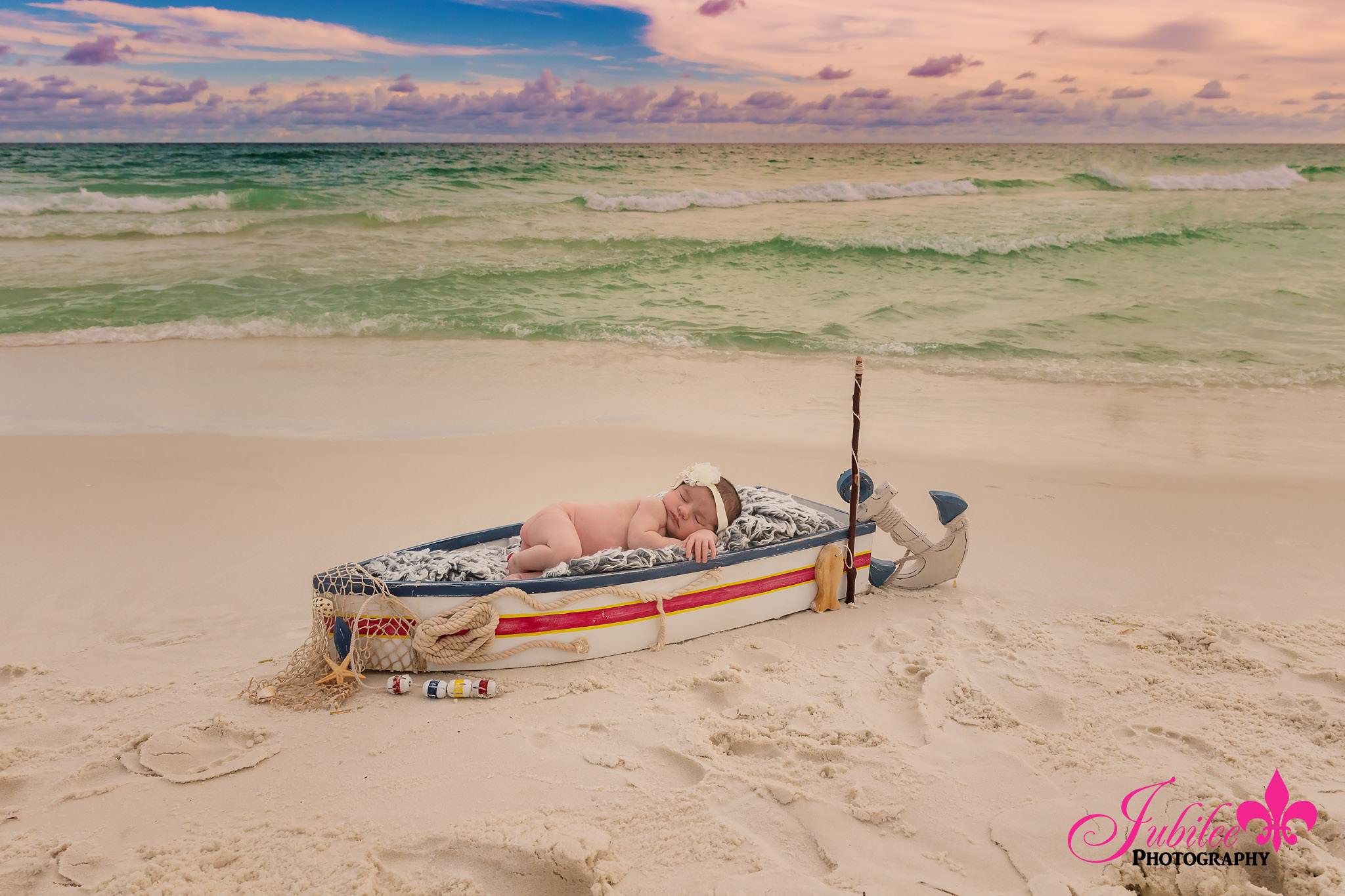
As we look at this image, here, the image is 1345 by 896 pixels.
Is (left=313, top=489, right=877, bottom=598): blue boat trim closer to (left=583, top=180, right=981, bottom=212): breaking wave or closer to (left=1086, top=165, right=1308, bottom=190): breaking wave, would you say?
(left=583, top=180, right=981, bottom=212): breaking wave

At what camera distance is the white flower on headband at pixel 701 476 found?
459 centimetres

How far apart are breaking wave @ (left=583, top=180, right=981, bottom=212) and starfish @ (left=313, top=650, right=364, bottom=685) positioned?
2154 cm

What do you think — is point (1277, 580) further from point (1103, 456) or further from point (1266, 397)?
point (1266, 397)

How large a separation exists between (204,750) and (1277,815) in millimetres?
4003

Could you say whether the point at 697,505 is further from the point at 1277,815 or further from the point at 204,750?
the point at 1277,815

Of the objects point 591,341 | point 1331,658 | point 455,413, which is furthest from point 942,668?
point 591,341

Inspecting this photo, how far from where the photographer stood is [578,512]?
4500mm

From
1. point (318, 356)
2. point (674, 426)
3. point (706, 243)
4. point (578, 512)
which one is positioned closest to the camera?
point (578, 512)

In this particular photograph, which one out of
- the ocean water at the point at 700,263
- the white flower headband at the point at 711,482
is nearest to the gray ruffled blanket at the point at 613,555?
the white flower headband at the point at 711,482

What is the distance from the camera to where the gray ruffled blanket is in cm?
411

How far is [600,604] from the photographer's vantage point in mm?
3996

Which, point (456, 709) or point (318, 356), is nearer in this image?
point (456, 709)

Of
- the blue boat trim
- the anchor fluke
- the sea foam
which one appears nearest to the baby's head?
the blue boat trim

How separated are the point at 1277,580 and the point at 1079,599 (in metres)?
1.28
